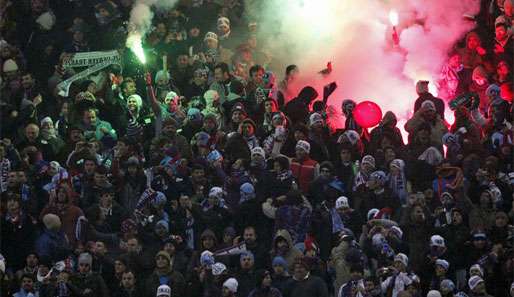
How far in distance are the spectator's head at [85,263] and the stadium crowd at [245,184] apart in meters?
0.03

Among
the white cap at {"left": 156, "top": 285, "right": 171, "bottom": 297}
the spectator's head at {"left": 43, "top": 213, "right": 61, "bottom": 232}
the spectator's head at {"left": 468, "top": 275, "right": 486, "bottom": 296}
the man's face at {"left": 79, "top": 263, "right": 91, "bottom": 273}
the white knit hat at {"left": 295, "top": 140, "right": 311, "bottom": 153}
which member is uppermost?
the white knit hat at {"left": 295, "top": 140, "right": 311, "bottom": 153}

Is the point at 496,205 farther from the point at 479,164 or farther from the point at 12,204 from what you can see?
the point at 12,204

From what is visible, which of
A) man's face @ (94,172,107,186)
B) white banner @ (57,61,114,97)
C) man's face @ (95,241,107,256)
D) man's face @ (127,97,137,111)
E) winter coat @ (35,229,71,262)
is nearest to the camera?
man's face @ (95,241,107,256)

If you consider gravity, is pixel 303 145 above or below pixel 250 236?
above

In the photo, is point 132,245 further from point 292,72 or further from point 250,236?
point 292,72

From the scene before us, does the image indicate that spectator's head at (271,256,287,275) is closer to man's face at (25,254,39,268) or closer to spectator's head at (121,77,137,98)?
man's face at (25,254,39,268)

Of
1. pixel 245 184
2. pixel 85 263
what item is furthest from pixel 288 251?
pixel 85 263

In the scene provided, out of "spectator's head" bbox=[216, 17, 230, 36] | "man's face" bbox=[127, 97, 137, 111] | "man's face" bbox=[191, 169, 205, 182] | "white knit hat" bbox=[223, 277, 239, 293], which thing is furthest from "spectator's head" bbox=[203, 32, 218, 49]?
"white knit hat" bbox=[223, 277, 239, 293]

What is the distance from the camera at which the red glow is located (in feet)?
74.4

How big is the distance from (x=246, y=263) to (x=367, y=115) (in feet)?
12.1

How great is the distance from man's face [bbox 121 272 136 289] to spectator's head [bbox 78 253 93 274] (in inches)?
22.0

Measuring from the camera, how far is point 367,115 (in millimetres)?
22750

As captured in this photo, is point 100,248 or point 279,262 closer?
point 279,262

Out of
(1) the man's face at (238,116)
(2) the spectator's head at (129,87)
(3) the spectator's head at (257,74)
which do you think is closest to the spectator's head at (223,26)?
(3) the spectator's head at (257,74)
